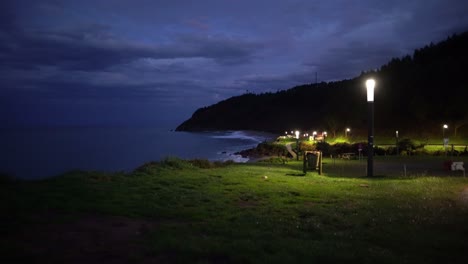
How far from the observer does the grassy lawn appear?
21.0ft

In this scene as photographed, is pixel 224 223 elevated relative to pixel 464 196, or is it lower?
lower

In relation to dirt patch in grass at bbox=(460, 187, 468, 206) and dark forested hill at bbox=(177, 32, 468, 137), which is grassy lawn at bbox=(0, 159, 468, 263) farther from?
dark forested hill at bbox=(177, 32, 468, 137)

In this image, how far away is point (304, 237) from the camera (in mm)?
7742

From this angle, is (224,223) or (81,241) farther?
(224,223)

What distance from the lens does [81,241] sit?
22.1 ft

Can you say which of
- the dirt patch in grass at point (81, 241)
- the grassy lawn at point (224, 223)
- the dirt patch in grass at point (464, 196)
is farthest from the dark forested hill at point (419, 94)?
the dirt patch in grass at point (81, 241)

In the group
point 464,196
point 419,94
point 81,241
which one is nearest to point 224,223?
point 81,241

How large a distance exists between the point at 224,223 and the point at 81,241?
9.91 ft

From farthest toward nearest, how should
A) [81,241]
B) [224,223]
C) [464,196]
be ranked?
[464,196], [224,223], [81,241]

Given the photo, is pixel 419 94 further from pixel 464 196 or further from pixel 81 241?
pixel 81 241

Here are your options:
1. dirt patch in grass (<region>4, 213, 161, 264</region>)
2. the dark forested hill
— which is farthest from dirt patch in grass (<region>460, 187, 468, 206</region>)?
the dark forested hill

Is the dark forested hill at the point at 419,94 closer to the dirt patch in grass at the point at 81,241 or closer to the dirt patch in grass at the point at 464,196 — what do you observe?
the dirt patch in grass at the point at 464,196

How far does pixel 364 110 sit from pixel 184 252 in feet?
281

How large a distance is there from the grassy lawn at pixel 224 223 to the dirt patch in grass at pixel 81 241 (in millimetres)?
16
